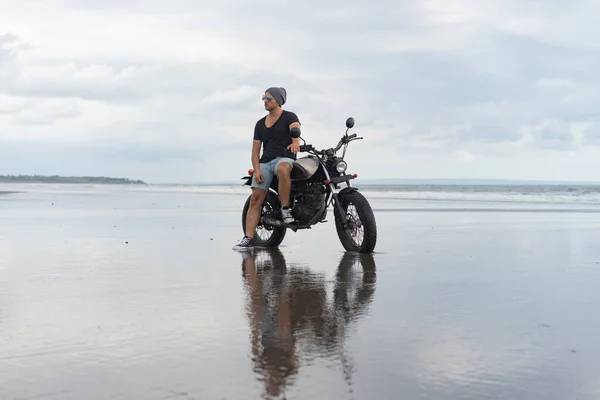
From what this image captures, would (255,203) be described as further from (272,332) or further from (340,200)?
(272,332)

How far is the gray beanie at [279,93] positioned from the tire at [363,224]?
1.37m

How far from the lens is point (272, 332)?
163 inches

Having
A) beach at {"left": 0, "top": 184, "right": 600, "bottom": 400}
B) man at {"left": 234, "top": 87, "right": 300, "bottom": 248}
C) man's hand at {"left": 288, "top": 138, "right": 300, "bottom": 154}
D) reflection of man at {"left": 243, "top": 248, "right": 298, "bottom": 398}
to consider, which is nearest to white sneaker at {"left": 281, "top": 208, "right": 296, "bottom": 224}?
man at {"left": 234, "top": 87, "right": 300, "bottom": 248}

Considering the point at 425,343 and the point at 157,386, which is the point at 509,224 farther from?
the point at 157,386

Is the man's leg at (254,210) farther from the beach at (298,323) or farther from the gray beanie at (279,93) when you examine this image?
the gray beanie at (279,93)

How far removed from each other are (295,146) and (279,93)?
0.75 m

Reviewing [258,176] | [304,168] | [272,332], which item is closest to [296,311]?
[272,332]

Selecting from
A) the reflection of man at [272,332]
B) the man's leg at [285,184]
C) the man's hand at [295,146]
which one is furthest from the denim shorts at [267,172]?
the reflection of man at [272,332]

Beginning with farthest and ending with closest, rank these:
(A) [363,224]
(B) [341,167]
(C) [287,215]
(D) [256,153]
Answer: (D) [256,153] < (C) [287,215] < (B) [341,167] < (A) [363,224]

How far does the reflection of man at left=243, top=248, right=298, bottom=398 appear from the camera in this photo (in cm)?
326

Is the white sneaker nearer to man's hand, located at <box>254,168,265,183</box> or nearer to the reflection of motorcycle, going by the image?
man's hand, located at <box>254,168,265,183</box>

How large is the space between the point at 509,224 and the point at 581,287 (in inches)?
331

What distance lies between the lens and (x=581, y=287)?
5969 millimetres

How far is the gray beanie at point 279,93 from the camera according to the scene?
903cm
